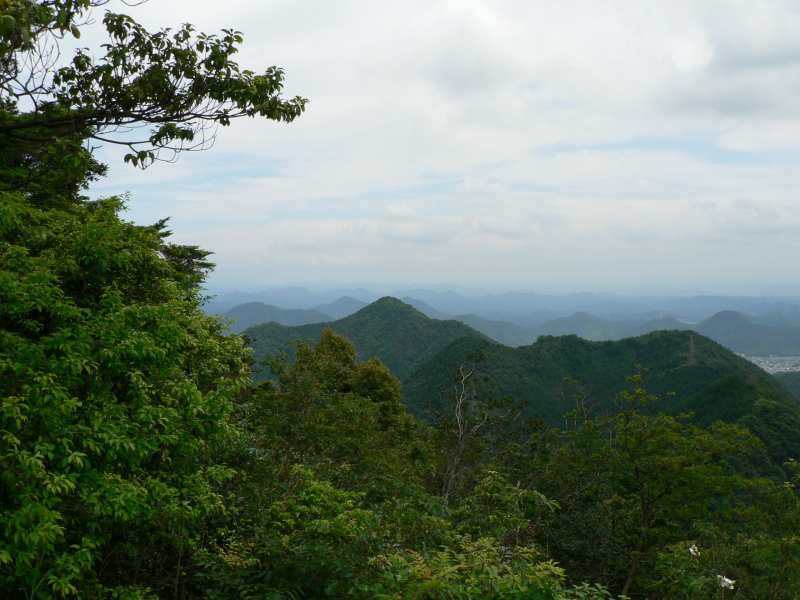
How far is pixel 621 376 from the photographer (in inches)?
2844

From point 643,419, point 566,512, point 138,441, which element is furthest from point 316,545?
point 643,419

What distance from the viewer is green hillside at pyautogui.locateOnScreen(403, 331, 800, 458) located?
149 ft

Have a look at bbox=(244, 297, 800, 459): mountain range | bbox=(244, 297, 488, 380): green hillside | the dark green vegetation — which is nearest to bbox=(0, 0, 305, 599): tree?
bbox=(244, 297, 800, 459): mountain range

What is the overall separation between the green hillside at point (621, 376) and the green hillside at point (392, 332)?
18.7m

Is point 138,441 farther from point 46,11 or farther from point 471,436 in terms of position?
point 471,436

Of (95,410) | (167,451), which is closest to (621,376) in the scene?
(167,451)

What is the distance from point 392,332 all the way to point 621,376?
45.2m

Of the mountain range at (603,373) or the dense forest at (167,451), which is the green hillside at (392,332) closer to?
the mountain range at (603,373)

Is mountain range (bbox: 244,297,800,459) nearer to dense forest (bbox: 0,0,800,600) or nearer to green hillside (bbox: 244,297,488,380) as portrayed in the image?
green hillside (bbox: 244,297,488,380)

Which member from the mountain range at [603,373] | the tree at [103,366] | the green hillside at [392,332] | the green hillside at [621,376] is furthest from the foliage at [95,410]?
the green hillside at [392,332]

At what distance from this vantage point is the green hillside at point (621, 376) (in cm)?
4528

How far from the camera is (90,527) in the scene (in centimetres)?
411

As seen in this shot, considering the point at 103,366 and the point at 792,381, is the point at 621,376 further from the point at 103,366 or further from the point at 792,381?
the point at 103,366

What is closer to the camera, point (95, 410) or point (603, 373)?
point (95, 410)
